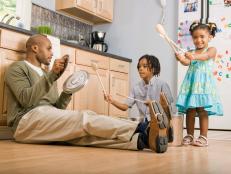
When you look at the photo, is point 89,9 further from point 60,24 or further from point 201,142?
point 201,142

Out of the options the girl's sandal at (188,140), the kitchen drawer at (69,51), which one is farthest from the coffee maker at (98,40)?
the girl's sandal at (188,140)

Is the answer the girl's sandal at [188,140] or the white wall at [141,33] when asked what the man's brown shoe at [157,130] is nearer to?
the girl's sandal at [188,140]

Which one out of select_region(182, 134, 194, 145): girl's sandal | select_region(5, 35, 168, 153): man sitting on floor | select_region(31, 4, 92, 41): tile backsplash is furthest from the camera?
select_region(31, 4, 92, 41): tile backsplash

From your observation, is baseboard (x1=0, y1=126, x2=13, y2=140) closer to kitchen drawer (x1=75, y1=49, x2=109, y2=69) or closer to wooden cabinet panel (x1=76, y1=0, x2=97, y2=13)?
kitchen drawer (x1=75, y1=49, x2=109, y2=69)

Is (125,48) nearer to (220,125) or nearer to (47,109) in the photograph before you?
(220,125)

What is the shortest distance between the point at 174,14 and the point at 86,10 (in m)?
0.98

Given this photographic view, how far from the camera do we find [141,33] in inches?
159

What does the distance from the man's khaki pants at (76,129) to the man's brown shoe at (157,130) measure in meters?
0.13

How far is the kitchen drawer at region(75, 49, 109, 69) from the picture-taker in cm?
322

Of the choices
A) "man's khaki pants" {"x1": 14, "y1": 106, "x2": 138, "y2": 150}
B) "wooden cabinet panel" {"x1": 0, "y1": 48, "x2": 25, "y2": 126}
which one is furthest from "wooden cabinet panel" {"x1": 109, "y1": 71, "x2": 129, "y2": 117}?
"man's khaki pants" {"x1": 14, "y1": 106, "x2": 138, "y2": 150}

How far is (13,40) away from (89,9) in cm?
152

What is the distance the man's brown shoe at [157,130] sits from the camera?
5.44 ft

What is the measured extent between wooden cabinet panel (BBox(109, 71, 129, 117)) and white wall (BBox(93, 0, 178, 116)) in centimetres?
12

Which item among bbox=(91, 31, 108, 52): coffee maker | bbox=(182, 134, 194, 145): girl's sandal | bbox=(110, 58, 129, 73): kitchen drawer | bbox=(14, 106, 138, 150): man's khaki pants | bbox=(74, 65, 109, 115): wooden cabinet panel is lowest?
bbox=(182, 134, 194, 145): girl's sandal
